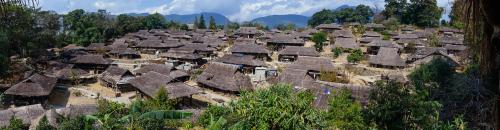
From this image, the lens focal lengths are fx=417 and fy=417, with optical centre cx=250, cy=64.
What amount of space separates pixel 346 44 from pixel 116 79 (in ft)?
78.2

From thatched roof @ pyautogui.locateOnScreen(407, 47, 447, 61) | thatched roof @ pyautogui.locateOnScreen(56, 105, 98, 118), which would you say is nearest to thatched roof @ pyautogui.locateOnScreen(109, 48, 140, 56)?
thatched roof @ pyautogui.locateOnScreen(56, 105, 98, 118)

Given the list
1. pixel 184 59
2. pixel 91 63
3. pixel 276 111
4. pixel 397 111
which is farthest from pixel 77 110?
pixel 184 59

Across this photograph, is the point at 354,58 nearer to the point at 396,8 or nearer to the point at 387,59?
the point at 387,59

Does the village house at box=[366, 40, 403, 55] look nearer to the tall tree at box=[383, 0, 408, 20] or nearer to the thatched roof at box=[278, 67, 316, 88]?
the thatched roof at box=[278, 67, 316, 88]

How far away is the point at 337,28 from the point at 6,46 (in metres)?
38.3

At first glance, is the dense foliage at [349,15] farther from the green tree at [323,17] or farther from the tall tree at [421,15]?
the tall tree at [421,15]

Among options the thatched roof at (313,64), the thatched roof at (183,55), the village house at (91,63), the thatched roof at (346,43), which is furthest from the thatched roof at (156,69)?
the thatched roof at (346,43)

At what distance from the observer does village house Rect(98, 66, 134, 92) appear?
26828mm

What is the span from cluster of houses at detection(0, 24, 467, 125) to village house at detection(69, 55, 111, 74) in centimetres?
7

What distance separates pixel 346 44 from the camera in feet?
138

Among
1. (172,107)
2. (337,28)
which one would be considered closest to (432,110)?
(172,107)

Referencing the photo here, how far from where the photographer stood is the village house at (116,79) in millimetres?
26828

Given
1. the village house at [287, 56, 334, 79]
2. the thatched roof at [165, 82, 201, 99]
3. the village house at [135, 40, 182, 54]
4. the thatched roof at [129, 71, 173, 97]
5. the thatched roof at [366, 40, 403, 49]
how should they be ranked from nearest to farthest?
the thatched roof at [165, 82, 201, 99] → the thatched roof at [129, 71, 173, 97] → the village house at [287, 56, 334, 79] → the thatched roof at [366, 40, 403, 49] → the village house at [135, 40, 182, 54]

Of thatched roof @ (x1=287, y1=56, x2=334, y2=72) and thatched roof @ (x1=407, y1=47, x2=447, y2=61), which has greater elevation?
thatched roof @ (x1=407, y1=47, x2=447, y2=61)
